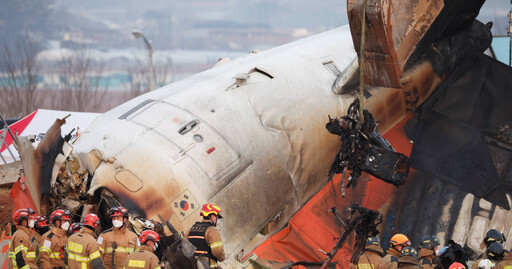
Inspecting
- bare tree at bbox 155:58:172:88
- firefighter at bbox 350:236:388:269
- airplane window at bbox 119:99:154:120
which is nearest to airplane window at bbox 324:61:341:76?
airplane window at bbox 119:99:154:120

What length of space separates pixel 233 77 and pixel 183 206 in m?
3.45

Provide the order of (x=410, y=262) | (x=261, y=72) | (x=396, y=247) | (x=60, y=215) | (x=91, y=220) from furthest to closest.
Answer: (x=261, y=72) < (x=60, y=215) < (x=396, y=247) < (x=91, y=220) < (x=410, y=262)

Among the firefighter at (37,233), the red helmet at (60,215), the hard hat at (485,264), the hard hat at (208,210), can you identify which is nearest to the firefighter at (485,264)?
the hard hat at (485,264)

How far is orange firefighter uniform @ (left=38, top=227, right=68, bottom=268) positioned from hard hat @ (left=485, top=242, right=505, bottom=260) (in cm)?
682

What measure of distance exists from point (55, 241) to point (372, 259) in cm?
528

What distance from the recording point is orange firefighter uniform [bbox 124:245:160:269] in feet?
32.4

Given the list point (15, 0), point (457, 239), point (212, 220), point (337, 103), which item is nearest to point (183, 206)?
point (212, 220)

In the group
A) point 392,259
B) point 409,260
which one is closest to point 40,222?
point 392,259

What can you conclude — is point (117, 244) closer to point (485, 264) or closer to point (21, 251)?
point (21, 251)

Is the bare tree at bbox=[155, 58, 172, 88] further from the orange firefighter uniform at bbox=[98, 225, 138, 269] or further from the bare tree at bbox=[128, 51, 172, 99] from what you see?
the orange firefighter uniform at bbox=[98, 225, 138, 269]

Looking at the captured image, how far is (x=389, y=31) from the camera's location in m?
12.7

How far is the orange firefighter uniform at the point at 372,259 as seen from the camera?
10.2 metres

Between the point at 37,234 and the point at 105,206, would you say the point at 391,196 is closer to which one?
the point at 105,206

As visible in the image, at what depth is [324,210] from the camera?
13867mm
